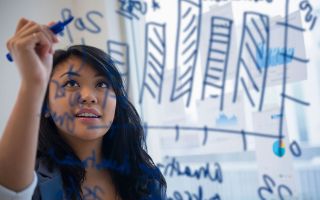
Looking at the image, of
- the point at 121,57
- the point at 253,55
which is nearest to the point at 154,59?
the point at 121,57

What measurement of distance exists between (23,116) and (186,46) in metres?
0.27

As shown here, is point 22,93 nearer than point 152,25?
Yes

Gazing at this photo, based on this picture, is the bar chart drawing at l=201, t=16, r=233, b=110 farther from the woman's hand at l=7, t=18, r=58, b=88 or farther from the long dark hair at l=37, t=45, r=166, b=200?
the woman's hand at l=7, t=18, r=58, b=88

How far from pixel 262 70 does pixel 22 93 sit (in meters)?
0.35

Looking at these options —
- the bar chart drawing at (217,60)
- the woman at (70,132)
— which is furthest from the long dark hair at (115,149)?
the bar chart drawing at (217,60)

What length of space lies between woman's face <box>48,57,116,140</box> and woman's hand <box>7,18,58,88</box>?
53mm

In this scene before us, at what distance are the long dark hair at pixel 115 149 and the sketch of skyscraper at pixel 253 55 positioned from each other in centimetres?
18

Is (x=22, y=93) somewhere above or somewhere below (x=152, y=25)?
below

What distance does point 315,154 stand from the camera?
0.50m

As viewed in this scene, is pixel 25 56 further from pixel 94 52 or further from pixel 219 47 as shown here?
pixel 219 47

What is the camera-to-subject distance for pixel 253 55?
469 mm

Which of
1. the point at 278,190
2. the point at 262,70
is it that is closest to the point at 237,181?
the point at 278,190

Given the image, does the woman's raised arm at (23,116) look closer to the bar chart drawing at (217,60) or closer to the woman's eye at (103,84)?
the woman's eye at (103,84)

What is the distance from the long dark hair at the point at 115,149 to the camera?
1.33 feet
